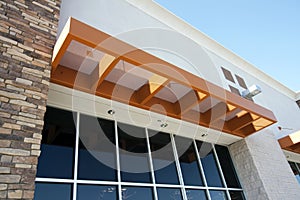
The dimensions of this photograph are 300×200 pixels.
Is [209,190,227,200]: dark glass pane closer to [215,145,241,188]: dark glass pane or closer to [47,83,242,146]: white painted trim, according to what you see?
[215,145,241,188]: dark glass pane

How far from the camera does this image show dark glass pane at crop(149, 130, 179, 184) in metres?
4.31

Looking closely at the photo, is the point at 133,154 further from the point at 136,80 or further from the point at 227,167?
the point at 227,167

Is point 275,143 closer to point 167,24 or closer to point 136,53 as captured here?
point 167,24

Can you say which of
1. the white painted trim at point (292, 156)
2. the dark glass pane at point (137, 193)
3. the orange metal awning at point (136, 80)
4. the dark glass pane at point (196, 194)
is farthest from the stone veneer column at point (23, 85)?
the white painted trim at point (292, 156)

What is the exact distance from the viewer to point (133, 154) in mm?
4156

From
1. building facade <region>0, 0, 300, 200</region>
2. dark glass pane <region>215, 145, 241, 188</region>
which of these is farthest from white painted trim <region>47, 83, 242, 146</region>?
dark glass pane <region>215, 145, 241, 188</region>

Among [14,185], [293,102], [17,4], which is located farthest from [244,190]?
[293,102]

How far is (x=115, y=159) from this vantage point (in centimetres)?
383

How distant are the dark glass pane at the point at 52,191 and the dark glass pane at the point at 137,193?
911mm

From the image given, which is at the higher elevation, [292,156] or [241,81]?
[241,81]

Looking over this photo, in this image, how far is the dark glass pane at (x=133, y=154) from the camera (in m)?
3.90

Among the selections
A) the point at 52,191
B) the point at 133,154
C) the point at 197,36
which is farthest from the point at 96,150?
the point at 197,36

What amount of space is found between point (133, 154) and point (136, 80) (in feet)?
4.58

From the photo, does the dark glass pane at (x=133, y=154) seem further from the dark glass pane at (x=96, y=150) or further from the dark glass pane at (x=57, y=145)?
the dark glass pane at (x=57, y=145)
